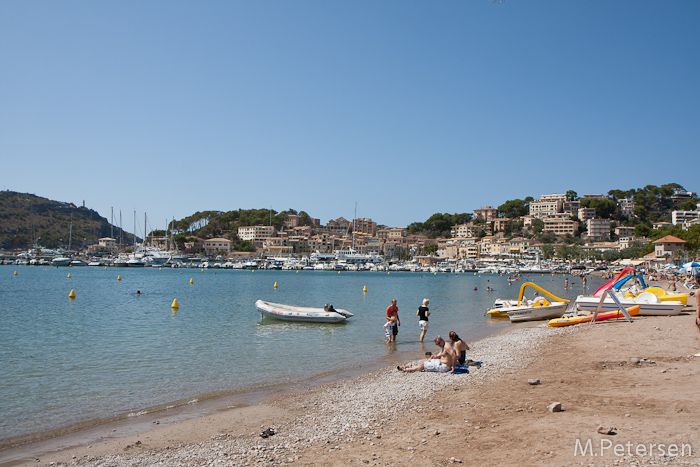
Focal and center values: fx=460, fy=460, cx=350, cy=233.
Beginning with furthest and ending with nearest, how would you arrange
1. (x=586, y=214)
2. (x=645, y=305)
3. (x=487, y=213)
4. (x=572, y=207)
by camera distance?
(x=487, y=213) < (x=572, y=207) < (x=586, y=214) < (x=645, y=305)

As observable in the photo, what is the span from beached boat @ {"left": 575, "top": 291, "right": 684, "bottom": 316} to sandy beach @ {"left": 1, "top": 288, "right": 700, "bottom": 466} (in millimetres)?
9008

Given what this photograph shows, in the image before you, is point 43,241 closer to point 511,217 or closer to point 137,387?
point 511,217

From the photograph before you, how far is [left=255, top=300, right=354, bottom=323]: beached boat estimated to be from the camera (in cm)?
2222

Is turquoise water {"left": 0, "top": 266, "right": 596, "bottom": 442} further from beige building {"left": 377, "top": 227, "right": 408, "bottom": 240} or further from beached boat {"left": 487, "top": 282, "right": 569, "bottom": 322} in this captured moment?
beige building {"left": 377, "top": 227, "right": 408, "bottom": 240}

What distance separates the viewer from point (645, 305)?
19.4 m

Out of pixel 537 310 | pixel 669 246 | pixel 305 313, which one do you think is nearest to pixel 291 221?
pixel 669 246

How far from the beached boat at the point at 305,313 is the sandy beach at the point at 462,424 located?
10.8 m

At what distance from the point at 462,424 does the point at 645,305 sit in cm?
1659

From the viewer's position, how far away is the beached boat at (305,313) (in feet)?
72.9

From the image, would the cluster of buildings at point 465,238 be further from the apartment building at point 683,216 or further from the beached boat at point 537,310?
the beached boat at point 537,310

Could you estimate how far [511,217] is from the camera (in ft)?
615

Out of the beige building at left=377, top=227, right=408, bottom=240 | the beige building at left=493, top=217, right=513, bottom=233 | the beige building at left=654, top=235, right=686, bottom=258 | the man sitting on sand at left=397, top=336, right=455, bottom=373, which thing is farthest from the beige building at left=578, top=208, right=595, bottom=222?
the man sitting on sand at left=397, top=336, right=455, bottom=373

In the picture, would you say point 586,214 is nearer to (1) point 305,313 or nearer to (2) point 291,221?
(2) point 291,221

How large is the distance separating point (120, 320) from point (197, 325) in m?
4.75
